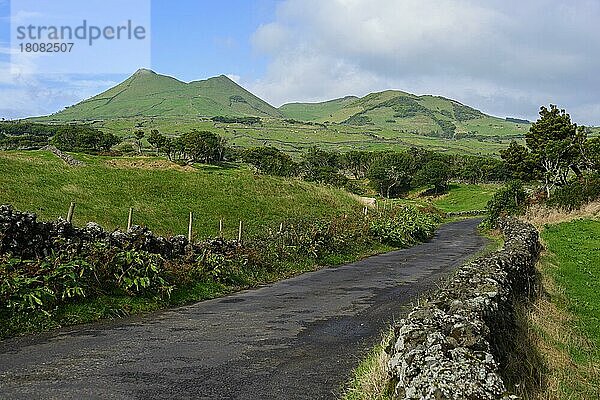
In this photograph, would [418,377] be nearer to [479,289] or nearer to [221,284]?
[479,289]

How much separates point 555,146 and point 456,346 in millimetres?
51134

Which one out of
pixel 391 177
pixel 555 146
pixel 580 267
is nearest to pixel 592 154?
pixel 555 146

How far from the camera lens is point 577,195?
4322 centimetres

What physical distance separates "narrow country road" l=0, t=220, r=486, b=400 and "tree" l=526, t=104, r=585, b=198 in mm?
41103

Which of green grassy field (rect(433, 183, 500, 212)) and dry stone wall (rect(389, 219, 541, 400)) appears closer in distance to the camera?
dry stone wall (rect(389, 219, 541, 400))

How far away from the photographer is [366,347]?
10406 millimetres

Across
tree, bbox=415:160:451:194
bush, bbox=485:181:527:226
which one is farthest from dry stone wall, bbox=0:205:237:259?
tree, bbox=415:160:451:194

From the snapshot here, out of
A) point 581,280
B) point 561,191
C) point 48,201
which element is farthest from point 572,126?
point 48,201

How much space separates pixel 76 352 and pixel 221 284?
799cm

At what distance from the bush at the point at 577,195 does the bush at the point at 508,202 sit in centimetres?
426

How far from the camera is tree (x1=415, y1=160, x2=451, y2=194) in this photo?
10775cm

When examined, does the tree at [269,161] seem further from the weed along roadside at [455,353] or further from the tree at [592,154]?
the weed along roadside at [455,353]

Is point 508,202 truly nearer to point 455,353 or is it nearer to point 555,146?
point 555,146

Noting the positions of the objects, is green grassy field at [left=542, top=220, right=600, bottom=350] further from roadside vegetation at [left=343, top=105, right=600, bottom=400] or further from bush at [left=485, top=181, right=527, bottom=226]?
bush at [left=485, top=181, right=527, bottom=226]
